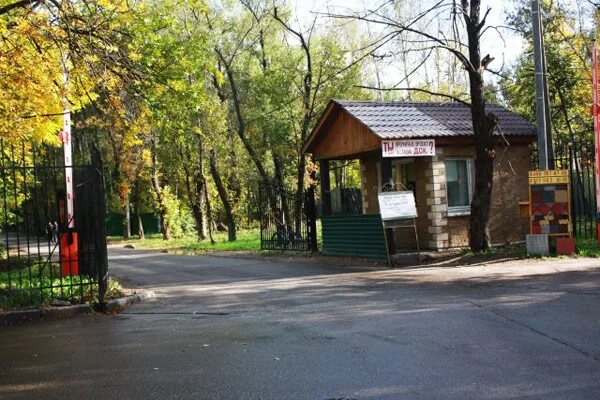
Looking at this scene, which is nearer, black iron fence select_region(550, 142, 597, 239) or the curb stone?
the curb stone

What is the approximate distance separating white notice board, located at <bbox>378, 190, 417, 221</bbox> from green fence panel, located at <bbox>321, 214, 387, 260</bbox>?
796 millimetres

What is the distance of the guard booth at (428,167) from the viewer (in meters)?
16.3

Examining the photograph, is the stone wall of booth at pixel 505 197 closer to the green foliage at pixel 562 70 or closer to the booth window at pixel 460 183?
the booth window at pixel 460 183

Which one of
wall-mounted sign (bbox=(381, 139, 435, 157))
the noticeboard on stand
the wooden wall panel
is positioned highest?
the wooden wall panel

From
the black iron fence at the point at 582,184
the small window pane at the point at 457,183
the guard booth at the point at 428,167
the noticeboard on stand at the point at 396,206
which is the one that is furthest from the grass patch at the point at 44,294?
the black iron fence at the point at 582,184

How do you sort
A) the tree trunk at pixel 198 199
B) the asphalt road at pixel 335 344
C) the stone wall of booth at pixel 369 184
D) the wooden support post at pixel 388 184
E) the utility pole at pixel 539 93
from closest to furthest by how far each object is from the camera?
the asphalt road at pixel 335 344, the utility pole at pixel 539 93, the wooden support post at pixel 388 184, the stone wall of booth at pixel 369 184, the tree trunk at pixel 198 199

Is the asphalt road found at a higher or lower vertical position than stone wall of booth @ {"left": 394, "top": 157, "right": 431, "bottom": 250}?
lower

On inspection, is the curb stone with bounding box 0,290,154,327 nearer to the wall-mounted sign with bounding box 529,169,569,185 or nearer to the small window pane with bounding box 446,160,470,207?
the wall-mounted sign with bounding box 529,169,569,185

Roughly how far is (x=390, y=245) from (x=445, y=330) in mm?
8781

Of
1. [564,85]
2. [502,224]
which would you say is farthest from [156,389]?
[564,85]

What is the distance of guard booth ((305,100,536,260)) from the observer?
1630 centimetres

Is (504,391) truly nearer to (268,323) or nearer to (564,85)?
(268,323)

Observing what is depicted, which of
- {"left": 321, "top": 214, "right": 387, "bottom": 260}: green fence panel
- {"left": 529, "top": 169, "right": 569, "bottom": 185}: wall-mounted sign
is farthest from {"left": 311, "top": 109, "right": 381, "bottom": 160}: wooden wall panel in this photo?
{"left": 529, "top": 169, "right": 569, "bottom": 185}: wall-mounted sign

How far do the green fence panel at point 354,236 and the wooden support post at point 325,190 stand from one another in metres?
0.54
